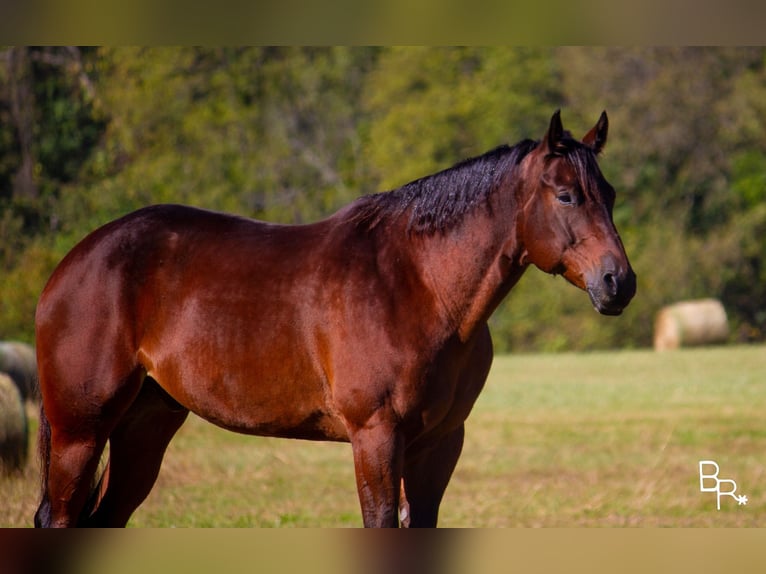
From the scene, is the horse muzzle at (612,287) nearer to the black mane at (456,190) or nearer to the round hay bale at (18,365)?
the black mane at (456,190)

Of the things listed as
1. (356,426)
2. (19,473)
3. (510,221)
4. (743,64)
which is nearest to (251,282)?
(356,426)

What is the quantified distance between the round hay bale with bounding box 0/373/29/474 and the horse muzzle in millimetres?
4831

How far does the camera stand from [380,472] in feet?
12.0

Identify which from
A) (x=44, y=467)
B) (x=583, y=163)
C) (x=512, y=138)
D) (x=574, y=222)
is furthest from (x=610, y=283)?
(x=512, y=138)

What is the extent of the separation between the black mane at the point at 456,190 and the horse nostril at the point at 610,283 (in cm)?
55

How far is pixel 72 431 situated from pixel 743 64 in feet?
71.6

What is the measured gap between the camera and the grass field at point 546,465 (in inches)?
280

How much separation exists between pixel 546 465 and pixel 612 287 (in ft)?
20.5

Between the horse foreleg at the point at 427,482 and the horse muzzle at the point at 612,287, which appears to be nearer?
the horse muzzle at the point at 612,287

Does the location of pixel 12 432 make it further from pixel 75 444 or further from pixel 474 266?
pixel 474 266

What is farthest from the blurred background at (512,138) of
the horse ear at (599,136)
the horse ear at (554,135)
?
the horse ear at (554,135)

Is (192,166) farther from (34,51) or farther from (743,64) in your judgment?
(743,64)

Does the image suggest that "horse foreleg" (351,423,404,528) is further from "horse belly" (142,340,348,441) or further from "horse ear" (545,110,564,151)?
"horse ear" (545,110,564,151)

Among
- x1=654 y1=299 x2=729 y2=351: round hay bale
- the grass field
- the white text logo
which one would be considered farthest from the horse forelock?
Answer: x1=654 y1=299 x2=729 y2=351: round hay bale
